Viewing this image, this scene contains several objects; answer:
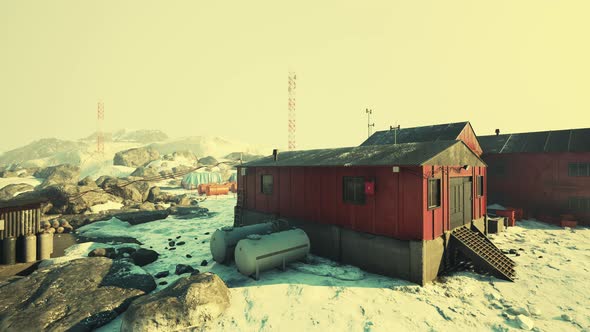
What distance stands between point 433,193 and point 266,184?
10666mm

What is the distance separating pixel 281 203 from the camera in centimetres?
1811

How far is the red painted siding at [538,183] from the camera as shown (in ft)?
76.7

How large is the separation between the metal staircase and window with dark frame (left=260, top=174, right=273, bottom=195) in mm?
10880

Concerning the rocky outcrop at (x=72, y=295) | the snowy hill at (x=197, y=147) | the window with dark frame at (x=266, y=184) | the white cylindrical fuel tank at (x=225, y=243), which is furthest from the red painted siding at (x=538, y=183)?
the snowy hill at (x=197, y=147)

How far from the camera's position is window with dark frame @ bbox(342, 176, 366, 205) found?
13633mm

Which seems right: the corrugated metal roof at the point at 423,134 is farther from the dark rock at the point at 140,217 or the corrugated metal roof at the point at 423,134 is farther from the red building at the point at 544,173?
the dark rock at the point at 140,217

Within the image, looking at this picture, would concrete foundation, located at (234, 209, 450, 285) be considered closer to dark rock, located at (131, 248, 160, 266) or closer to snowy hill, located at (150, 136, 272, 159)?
dark rock, located at (131, 248, 160, 266)

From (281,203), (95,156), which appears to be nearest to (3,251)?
(281,203)

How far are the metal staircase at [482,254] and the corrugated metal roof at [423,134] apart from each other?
530 inches

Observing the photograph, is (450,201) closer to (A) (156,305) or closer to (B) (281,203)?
(B) (281,203)

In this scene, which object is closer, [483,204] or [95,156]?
[483,204]

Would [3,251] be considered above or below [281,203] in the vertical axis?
below

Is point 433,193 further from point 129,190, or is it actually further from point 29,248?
point 129,190

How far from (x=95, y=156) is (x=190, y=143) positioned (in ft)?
205
